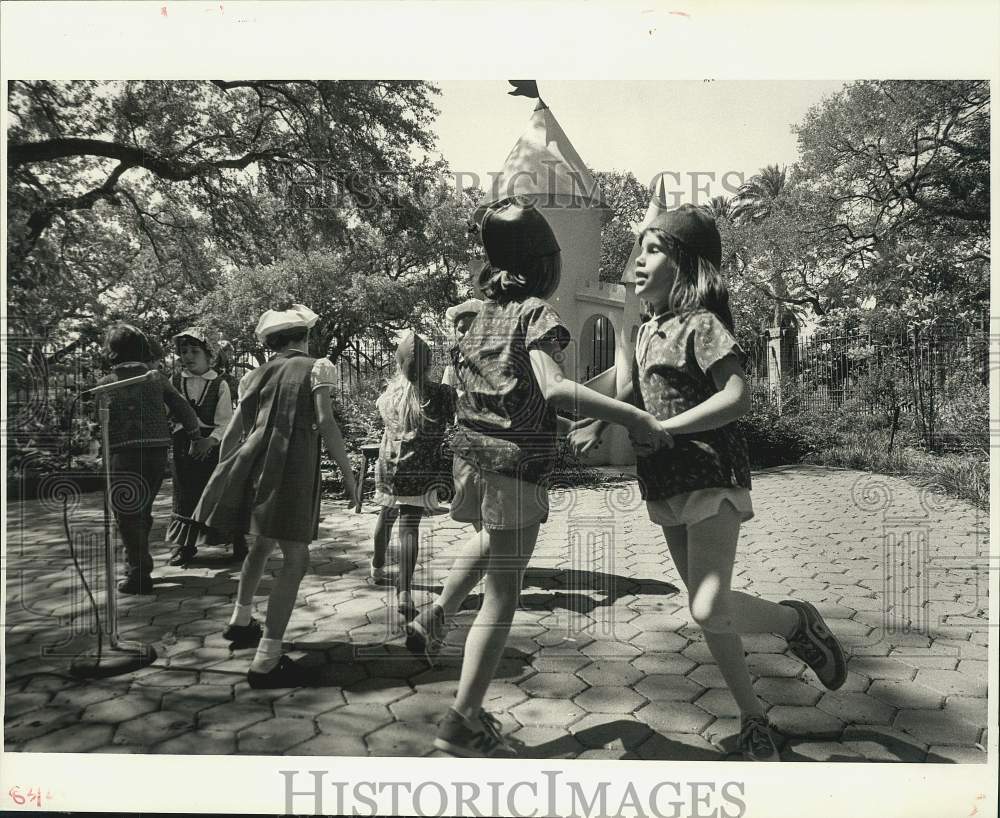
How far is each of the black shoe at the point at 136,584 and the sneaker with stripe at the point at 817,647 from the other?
2480mm

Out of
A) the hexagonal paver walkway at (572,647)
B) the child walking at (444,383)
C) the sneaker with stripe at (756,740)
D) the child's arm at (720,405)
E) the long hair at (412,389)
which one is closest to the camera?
the child's arm at (720,405)

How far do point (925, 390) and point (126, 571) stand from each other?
10.8 feet

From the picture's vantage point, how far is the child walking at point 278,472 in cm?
254

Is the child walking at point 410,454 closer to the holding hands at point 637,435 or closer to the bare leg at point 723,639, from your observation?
the holding hands at point 637,435

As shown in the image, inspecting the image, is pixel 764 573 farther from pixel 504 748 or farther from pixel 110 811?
pixel 110 811

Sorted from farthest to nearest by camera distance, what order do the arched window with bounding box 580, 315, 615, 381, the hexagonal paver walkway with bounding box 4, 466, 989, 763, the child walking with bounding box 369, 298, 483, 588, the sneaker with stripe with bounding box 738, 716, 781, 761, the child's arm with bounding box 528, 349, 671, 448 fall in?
the child walking with bounding box 369, 298, 483, 588 → the arched window with bounding box 580, 315, 615, 381 → the hexagonal paver walkway with bounding box 4, 466, 989, 763 → the sneaker with stripe with bounding box 738, 716, 781, 761 → the child's arm with bounding box 528, 349, 671, 448

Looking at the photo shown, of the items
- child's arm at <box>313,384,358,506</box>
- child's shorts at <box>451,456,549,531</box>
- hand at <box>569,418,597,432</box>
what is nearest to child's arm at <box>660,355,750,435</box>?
hand at <box>569,418,597,432</box>

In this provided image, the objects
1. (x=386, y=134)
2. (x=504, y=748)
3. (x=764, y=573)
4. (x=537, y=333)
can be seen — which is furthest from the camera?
(x=764, y=573)

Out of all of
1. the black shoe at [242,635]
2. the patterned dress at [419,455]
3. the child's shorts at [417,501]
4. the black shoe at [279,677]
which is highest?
the patterned dress at [419,455]

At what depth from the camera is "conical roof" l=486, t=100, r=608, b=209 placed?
2666 millimetres

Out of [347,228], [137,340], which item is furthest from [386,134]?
[137,340]

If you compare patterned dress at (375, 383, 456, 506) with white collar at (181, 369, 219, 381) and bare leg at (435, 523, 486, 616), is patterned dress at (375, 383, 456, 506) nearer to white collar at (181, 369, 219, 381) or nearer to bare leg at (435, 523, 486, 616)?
bare leg at (435, 523, 486, 616)

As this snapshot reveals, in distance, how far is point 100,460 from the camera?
273 cm

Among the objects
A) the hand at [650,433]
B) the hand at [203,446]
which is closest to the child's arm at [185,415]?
the hand at [203,446]
